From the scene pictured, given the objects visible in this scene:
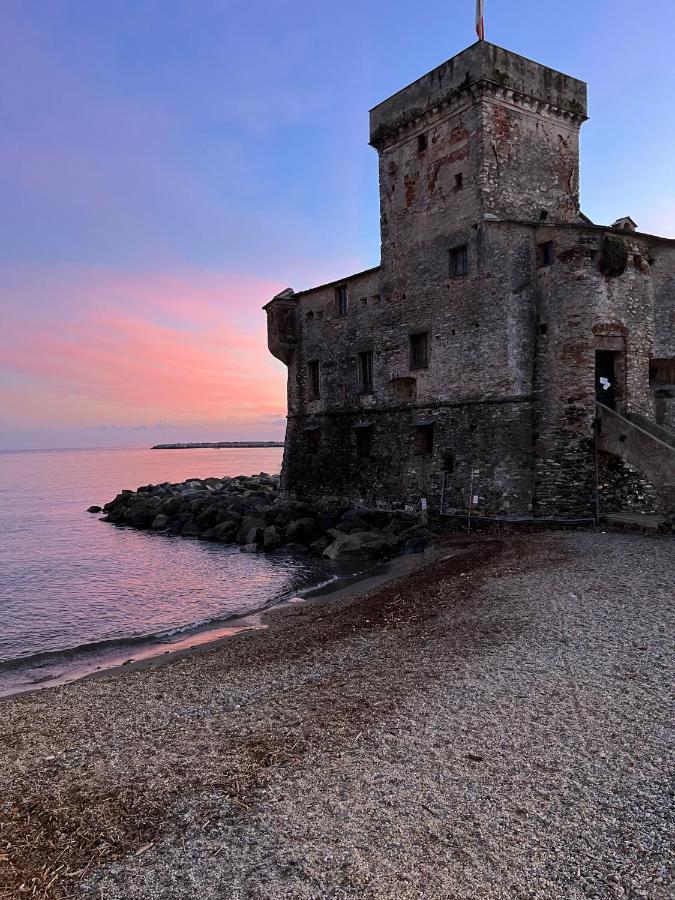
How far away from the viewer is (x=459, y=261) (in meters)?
22.0

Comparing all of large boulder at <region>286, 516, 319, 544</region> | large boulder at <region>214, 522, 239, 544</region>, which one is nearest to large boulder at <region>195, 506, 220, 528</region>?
large boulder at <region>214, 522, 239, 544</region>

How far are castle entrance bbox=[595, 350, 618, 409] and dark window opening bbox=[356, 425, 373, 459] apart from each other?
9618mm

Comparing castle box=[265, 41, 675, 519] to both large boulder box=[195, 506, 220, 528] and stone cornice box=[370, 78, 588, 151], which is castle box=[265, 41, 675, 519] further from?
large boulder box=[195, 506, 220, 528]

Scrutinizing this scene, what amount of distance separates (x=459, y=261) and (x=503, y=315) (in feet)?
9.96

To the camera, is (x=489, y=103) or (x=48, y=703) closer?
(x=48, y=703)

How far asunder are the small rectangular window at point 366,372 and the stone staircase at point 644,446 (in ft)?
33.1

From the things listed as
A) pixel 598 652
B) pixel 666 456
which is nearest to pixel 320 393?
pixel 666 456

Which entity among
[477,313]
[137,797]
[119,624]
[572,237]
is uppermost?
[572,237]

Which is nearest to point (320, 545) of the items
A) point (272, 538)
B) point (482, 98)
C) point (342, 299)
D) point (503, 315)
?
point (272, 538)

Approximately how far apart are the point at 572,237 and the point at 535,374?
440 cm

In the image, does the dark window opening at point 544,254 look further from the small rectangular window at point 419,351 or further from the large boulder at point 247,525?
the large boulder at point 247,525

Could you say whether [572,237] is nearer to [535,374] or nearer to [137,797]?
[535,374]

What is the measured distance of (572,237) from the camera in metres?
19.0

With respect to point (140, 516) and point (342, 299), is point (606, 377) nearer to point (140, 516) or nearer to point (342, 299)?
point (342, 299)
